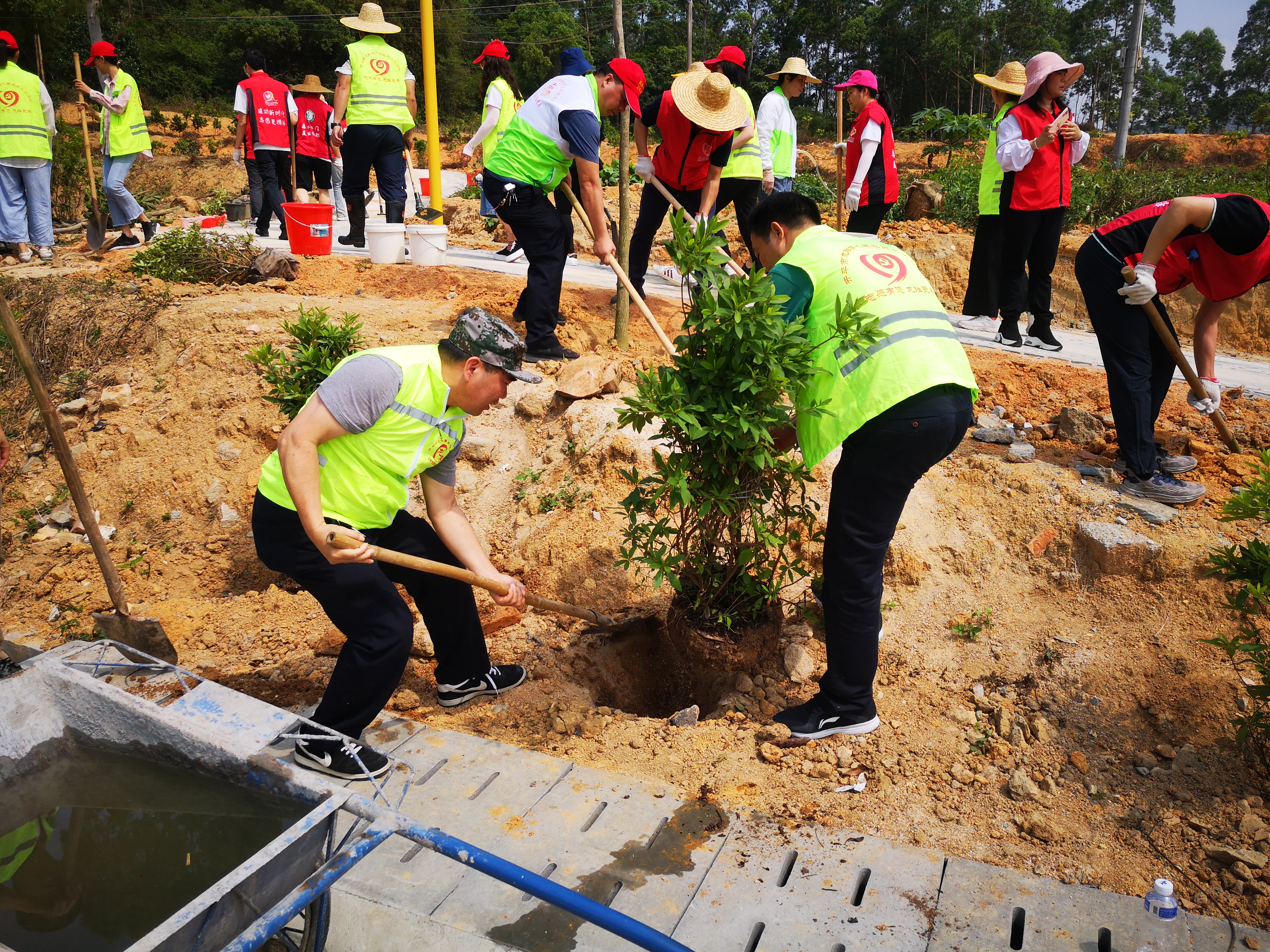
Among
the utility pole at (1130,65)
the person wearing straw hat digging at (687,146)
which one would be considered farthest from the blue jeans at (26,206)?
the utility pole at (1130,65)

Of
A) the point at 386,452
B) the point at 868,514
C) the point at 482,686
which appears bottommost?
the point at 482,686

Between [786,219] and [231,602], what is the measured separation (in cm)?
325

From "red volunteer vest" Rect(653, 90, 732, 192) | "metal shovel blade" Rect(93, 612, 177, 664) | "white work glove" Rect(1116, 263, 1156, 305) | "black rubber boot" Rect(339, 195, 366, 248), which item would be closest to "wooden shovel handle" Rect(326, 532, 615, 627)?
"metal shovel blade" Rect(93, 612, 177, 664)

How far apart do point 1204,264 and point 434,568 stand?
364 cm

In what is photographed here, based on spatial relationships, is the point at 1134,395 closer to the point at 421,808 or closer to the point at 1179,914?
the point at 1179,914

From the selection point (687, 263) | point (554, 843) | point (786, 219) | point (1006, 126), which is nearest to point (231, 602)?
point (554, 843)

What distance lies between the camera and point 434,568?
2789 millimetres

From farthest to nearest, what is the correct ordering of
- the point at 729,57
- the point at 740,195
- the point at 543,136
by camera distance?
the point at 740,195 → the point at 729,57 → the point at 543,136

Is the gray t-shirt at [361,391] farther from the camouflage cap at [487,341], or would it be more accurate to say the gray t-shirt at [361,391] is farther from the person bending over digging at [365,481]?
the camouflage cap at [487,341]

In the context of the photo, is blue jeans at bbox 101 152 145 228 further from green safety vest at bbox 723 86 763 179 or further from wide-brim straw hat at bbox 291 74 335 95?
green safety vest at bbox 723 86 763 179

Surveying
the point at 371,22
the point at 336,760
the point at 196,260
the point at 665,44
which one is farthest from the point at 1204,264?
the point at 665,44

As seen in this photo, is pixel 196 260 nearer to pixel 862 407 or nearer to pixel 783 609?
pixel 783 609

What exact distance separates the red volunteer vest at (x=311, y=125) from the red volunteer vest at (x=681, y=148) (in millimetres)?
4557

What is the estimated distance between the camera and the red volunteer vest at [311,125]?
8.48 meters
